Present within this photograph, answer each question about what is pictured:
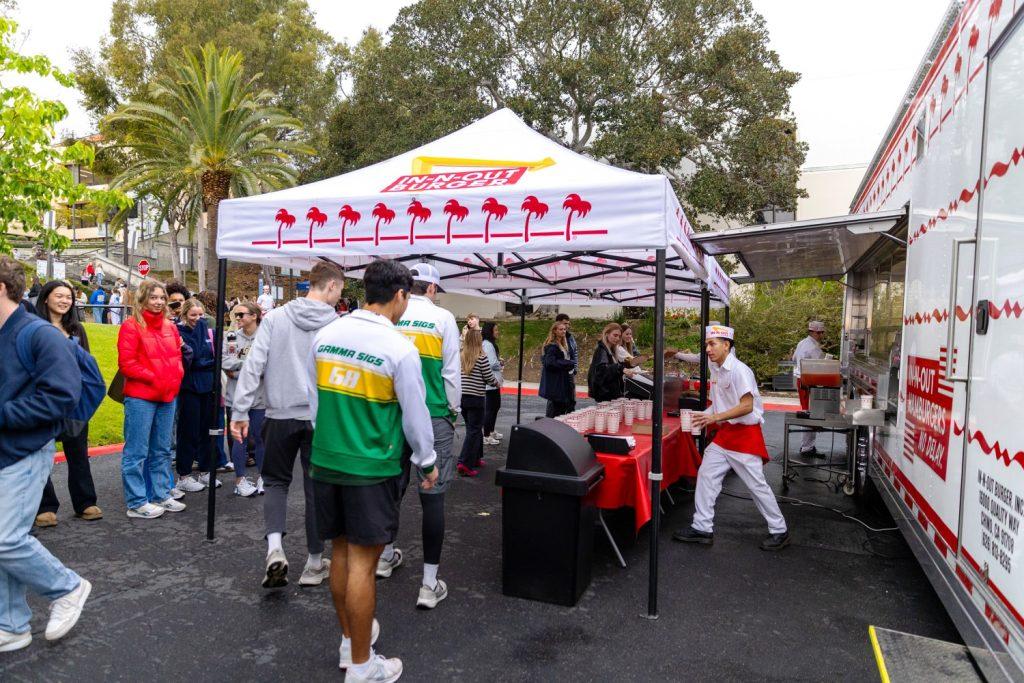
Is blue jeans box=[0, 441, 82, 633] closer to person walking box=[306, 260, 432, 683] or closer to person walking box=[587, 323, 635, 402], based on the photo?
person walking box=[306, 260, 432, 683]

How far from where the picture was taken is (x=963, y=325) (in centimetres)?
317

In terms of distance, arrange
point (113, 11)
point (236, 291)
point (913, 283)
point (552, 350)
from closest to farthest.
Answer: point (913, 283), point (552, 350), point (113, 11), point (236, 291)

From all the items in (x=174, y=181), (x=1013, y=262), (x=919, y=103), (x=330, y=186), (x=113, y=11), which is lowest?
(x=1013, y=262)

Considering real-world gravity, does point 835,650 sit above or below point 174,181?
below

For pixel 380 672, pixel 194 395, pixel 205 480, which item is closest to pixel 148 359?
pixel 194 395

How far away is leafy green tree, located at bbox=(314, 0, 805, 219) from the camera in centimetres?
2028

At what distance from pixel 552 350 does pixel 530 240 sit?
14.4ft

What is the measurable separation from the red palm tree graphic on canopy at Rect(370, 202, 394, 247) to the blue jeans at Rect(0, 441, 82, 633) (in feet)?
7.61

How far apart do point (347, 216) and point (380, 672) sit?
3.06 meters

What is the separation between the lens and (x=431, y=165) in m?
5.39

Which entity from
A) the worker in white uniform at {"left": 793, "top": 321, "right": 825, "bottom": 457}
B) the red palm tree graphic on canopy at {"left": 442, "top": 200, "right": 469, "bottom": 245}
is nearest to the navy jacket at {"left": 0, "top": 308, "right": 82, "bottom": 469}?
the red palm tree graphic on canopy at {"left": 442, "top": 200, "right": 469, "bottom": 245}

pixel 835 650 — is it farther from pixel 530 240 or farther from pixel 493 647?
pixel 530 240

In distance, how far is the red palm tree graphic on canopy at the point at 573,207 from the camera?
14.1ft

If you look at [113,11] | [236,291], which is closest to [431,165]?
[236,291]
